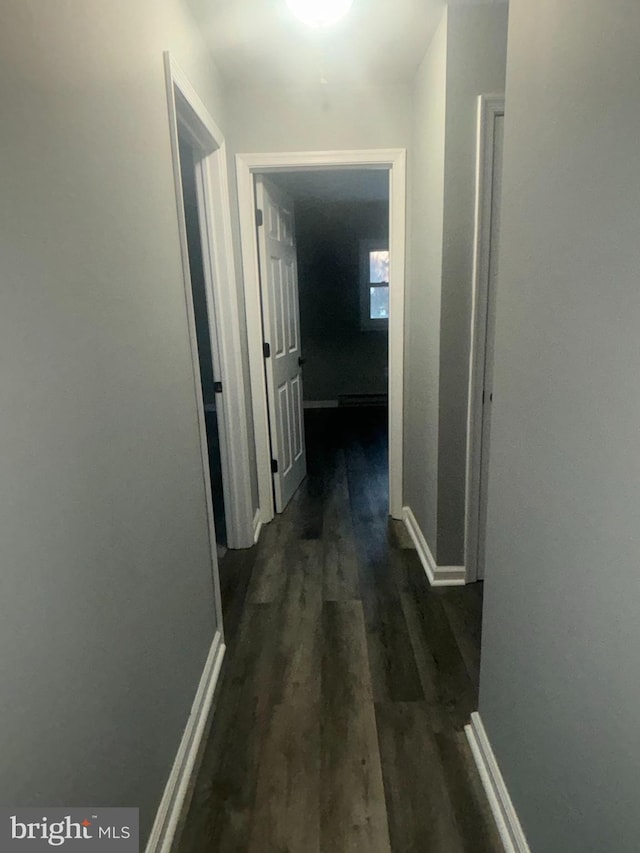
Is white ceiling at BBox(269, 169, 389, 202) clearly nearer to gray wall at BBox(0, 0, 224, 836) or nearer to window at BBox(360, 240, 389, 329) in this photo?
window at BBox(360, 240, 389, 329)

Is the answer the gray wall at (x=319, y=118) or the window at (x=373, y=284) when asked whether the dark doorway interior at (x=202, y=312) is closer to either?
the gray wall at (x=319, y=118)

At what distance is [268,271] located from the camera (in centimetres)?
303

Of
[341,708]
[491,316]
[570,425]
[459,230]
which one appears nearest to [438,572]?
[341,708]

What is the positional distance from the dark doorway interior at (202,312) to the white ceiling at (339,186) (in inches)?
28.4

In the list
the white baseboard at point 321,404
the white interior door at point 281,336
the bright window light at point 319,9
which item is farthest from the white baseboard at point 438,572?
the white baseboard at point 321,404

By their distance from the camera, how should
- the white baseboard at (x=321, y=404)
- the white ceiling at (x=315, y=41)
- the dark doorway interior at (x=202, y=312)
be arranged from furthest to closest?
the white baseboard at (x=321, y=404), the dark doorway interior at (x=202, y=312), the white ceiling at (x=315, y=41)

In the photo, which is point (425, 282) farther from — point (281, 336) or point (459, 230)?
point (281, 336)

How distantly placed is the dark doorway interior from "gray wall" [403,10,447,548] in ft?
3.50

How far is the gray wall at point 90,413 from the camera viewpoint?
2.65 feet

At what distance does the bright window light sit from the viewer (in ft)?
5.89

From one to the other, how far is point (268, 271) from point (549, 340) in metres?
2.21

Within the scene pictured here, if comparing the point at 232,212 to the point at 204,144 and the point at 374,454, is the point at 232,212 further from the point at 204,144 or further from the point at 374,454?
the point at 374,454

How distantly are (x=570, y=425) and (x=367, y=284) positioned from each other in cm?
538

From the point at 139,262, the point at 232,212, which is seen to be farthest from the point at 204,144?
the point at 139,262
